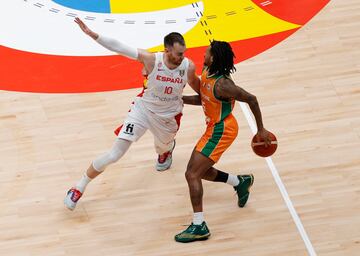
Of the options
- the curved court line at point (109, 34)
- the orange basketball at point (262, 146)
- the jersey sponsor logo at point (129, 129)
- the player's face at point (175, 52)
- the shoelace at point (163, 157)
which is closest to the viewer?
the player's face at point (175, 52)

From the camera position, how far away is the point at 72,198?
9.41m

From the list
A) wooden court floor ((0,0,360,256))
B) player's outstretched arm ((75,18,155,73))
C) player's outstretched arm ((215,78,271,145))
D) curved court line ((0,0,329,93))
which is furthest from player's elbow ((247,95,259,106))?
curved court line ((0,0,329,93))

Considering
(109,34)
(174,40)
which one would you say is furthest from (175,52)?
(109,34)

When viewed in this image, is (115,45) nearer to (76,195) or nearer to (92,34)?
(92,34)

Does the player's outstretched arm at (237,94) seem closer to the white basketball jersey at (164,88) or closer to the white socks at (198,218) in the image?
the white basketball jersey at (164,88)

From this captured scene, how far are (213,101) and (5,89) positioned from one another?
3184mm

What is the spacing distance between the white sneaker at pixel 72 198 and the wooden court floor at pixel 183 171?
4.6 inches

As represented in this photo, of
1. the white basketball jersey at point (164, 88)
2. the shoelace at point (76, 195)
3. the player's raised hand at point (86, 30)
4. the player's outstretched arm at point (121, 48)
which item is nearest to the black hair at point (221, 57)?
the white basketball jersey at point (164, 88)

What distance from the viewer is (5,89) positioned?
11.1m

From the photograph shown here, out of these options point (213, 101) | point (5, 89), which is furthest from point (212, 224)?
point (5, 89)

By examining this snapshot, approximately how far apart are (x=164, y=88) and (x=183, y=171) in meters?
1.22

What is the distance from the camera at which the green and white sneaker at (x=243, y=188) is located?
9.49 metres

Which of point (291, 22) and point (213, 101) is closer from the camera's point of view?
point (213, 101)

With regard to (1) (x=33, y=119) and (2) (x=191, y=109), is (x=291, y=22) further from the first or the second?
(1) (x=33, y=119)
